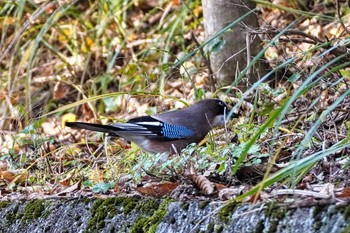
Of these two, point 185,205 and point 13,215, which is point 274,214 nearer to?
point 185,205

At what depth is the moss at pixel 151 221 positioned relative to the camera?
10.8 ft

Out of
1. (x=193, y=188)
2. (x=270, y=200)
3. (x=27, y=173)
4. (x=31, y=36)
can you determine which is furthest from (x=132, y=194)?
(x=31, y=36)

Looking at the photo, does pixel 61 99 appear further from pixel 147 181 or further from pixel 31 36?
pixel 147 181

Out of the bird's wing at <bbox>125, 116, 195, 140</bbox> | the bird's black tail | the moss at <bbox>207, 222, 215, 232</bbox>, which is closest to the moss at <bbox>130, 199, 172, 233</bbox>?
the moss at <bbox>207, 222, 215, 232</bbox>

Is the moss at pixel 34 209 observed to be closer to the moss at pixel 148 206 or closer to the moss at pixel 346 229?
the moss at pixel 148 206

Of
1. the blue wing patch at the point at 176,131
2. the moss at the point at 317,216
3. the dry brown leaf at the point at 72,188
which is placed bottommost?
Result: the blue wing patch at the point at 176,131

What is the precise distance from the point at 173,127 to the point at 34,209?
6.20 feet

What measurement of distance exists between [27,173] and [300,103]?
5.91ft

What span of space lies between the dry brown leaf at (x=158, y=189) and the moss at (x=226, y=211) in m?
0.65

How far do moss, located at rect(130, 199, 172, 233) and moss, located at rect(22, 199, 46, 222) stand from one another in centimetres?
72

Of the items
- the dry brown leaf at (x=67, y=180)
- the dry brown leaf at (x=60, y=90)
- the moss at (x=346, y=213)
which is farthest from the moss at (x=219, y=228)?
the dry brown leaf at (x=60, y=90)

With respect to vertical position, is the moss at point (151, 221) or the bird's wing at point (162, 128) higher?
the moss at point (151, 221)

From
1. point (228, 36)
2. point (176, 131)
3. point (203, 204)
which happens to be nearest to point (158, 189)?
point (203, 204)

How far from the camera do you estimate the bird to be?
218 inches
